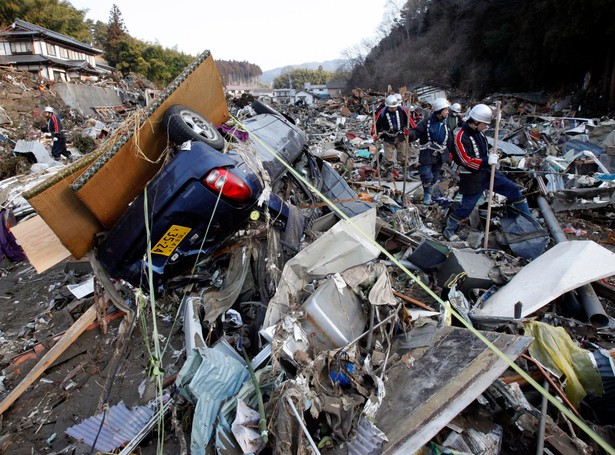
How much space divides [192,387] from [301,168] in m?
2.88

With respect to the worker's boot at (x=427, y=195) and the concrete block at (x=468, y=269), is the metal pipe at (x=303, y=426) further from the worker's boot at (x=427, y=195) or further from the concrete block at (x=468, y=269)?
the worker's boot at (x=427, y=195)

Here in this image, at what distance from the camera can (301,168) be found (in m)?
4.34

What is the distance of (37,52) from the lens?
88.3ft

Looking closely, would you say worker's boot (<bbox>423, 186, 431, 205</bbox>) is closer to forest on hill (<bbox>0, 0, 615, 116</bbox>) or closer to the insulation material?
the insulation material

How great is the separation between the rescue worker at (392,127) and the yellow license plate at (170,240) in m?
4.72

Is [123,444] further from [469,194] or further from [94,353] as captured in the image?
[469,194]

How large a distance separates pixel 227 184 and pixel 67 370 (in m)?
1.99

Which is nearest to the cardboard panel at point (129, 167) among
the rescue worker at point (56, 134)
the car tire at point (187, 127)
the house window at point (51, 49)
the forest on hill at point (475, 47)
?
the car tire at point (187, 127)

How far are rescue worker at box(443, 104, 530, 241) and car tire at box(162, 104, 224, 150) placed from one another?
290cm

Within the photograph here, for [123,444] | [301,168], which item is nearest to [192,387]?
[123,444]

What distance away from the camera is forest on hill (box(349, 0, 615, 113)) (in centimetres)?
1630

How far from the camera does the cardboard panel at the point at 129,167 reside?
8.41 ft

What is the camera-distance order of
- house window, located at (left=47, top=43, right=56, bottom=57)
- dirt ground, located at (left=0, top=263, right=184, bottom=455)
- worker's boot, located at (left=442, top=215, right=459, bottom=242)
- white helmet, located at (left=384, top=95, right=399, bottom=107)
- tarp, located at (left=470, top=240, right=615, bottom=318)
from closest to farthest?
dirt ground, located at (left=0, top=263, right=184, bottom=455), tarp, located at (left=470, top=240, right=615, bottom=318), worker's boot, located at (left=442, top=215, right=459, bottom=242), white helmet, located at (left=384, top=95, right=399, bottom=107), house window, located at (left=47, top=43, right=56, bottom=57)

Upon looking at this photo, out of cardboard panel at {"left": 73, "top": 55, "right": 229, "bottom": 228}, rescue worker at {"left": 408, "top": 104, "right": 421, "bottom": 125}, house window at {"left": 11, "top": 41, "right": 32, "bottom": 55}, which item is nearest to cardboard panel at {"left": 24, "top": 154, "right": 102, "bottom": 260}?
cardboard panel at {"left": 73, "top": 55, "right": 229, "bottom": 228}
